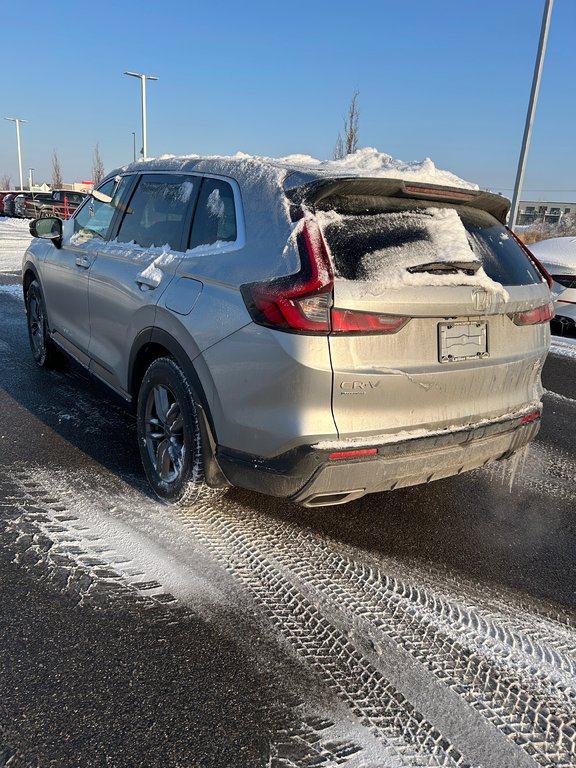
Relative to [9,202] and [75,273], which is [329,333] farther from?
[9,202]

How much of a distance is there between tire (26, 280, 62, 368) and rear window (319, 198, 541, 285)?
3.66 meters

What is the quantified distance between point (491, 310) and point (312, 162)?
4.17 ft

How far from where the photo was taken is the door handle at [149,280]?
321 centimetres

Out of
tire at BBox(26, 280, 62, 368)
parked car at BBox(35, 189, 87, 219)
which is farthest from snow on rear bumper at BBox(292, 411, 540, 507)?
parked car at BBox(35, 189, 87, 219)

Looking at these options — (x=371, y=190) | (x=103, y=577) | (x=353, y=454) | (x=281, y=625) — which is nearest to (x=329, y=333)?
(x=353, y=454)

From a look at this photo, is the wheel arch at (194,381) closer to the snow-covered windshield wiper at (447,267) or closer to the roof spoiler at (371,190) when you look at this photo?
the roof spoiler at (371,190)

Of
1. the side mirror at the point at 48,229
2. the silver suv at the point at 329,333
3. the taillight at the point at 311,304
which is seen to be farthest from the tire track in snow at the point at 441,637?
the side mirror at the point at 48,229

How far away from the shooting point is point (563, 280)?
7.39m

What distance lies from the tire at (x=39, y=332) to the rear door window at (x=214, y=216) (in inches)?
108

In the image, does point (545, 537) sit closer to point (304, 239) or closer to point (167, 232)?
point (304, 239)

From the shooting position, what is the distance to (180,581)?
2.64m

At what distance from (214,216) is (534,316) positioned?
1691 millimetres

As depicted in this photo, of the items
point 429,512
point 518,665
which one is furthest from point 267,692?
point 429,512

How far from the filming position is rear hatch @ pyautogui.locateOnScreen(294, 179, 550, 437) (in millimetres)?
2438
